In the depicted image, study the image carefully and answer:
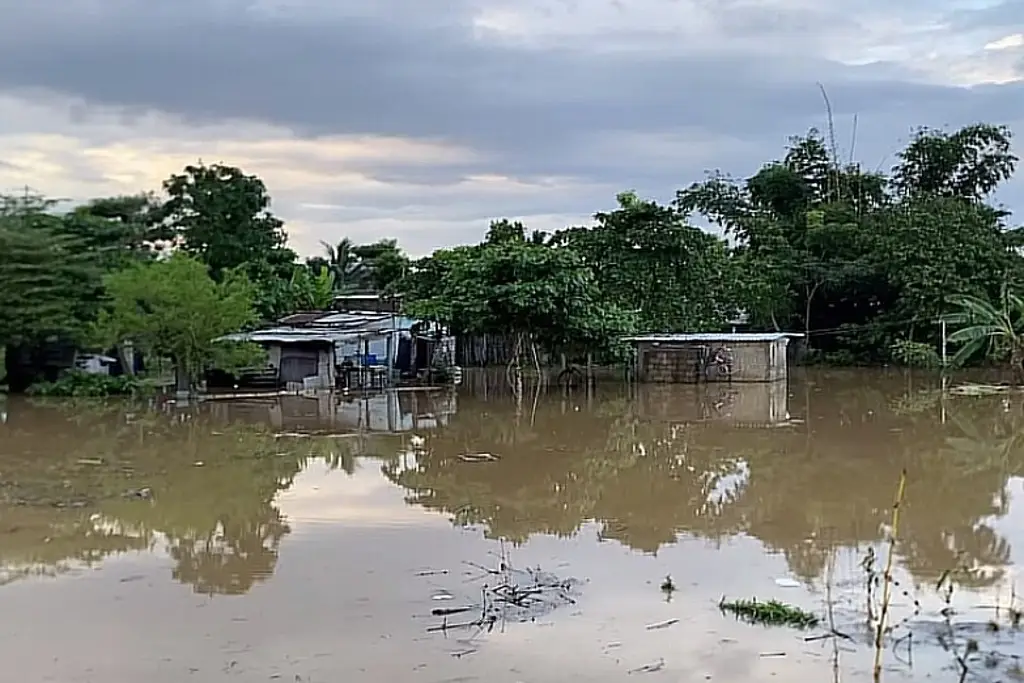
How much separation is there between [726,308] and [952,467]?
14.6m

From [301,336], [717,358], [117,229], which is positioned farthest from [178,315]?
[717,358]

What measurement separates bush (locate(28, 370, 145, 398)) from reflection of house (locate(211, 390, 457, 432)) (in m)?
2.32

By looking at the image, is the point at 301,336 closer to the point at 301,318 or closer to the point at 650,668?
the point at 301,318

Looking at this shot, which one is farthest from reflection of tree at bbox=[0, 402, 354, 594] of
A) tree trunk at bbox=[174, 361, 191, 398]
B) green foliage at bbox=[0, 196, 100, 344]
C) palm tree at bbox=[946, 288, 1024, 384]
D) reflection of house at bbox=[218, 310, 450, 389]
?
palm tree at bbox=[946, 288, 1024, 384]

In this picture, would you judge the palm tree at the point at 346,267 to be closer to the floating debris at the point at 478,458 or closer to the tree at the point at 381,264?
the tree at the point at 381,264

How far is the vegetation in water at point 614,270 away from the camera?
19.2 m

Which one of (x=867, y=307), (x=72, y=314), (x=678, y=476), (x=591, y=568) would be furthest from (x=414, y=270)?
(x=591, y=568)

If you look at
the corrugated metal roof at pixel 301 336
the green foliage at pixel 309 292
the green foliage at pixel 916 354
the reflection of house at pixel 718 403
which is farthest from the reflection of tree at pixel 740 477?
the green foliage at pixel 309 292

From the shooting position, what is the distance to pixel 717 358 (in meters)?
22.9

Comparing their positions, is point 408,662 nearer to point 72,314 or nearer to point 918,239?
point 72,314

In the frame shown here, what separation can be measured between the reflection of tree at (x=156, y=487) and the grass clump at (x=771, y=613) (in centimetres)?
297

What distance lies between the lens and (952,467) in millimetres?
11883

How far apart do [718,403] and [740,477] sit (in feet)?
25.6

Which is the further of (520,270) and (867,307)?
(867,307)
